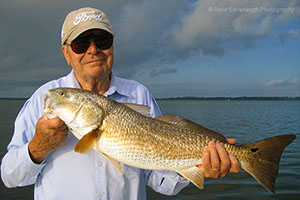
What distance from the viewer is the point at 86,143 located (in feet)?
8.34

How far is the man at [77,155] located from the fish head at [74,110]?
0.36 feet

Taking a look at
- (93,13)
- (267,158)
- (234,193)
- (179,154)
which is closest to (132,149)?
(179,154)

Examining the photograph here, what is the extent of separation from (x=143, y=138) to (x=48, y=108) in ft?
3.65

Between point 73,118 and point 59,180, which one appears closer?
point 73,118

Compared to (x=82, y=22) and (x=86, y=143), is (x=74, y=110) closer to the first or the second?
(x=86, y=143)

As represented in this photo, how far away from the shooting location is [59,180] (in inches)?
115

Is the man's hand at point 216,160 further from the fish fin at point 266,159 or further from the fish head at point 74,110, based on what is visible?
the fish head at point 74,110

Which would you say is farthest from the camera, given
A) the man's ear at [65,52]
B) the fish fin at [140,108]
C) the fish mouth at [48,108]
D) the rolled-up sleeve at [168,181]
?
the man's ear at [65,52]

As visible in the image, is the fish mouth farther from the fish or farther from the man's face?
the man's face

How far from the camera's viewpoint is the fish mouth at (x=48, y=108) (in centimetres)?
263

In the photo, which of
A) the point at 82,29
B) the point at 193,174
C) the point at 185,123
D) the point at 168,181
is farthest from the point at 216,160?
the point at 82,29

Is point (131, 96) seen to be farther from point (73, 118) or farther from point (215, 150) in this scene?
point (215, 150)

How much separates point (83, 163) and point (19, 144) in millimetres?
810

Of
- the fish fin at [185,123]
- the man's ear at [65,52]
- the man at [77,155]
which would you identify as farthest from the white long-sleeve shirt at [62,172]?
the fish fin at [185,123]
